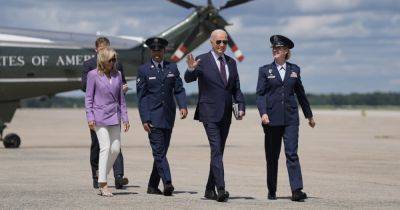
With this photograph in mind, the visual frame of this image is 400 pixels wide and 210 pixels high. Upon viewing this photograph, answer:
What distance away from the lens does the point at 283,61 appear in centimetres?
1300

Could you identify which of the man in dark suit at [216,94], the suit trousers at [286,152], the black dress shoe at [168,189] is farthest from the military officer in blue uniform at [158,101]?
the suit trousers at [286,152]

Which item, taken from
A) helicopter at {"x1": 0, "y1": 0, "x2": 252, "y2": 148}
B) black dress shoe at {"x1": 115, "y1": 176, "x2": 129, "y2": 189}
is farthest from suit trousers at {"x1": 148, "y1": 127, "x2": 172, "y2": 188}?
helicopter at {"x1": 0, "y1": 0, "x2": 252, "y2": 148}

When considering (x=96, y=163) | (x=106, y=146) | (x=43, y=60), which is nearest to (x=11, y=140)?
(x=43, y=60)

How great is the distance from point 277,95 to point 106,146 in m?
2.32

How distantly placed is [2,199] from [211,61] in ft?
10.4

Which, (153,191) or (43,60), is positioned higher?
(43,60)

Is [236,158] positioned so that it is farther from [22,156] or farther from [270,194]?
[270,194]

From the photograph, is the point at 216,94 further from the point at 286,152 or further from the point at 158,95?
the point at 286,152

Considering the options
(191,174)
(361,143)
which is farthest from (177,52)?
(191,174)

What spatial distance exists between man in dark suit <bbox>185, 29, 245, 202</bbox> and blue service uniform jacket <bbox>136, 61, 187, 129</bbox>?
0.58 m

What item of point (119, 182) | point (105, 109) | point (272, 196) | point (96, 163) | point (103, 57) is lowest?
point (272, 196)

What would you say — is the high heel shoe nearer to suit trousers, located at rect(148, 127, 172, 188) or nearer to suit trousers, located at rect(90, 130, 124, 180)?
suit trousers, located at rect(148, 127, 172, 188)

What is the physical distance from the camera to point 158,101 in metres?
13.4

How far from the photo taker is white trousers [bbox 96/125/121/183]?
1294 cm
